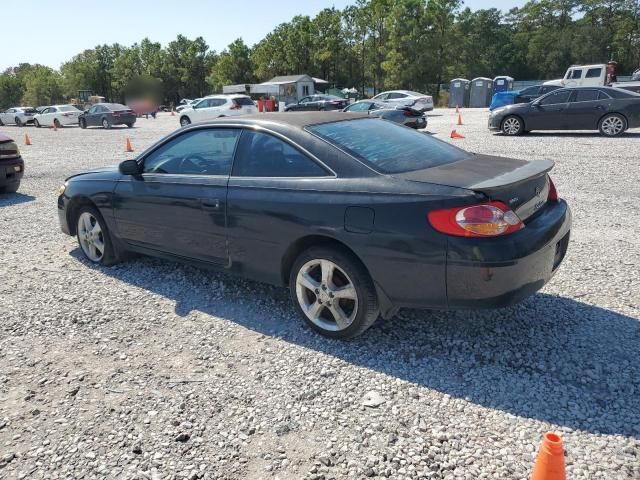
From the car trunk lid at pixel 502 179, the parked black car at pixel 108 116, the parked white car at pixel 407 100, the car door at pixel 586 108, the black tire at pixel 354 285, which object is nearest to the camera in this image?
A: the car trunk lid at pixel 502 179

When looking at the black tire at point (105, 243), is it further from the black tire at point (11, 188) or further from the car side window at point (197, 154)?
the black tire at point (11, 188)

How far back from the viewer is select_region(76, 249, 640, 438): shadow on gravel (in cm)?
273

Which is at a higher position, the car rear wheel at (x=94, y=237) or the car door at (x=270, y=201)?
the car door at (x=270, y=201)

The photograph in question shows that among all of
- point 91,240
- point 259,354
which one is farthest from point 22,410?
point 91,240

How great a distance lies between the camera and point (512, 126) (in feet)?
50.2

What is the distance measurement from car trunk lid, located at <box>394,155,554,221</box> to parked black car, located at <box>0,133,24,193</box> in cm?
814

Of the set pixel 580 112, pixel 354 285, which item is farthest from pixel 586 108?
pixel 354 285

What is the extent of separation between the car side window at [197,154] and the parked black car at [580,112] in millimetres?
13060

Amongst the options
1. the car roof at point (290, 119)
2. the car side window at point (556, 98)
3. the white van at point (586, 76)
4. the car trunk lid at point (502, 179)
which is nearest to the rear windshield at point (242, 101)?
the car side window at point (556, 98)

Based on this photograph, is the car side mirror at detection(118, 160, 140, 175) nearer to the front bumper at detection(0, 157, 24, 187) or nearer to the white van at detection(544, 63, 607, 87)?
the front bumper at detection(0, 157, 24, 187)

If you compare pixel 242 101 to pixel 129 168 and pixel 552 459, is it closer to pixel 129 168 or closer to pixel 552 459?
pixel 129 168

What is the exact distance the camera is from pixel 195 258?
4164 millimetres

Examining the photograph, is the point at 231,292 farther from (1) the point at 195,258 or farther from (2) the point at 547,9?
(2) the point at 547,9

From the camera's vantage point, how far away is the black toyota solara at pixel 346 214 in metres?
2.90
